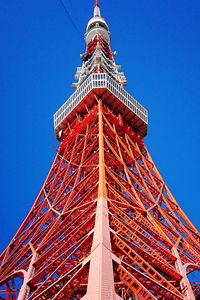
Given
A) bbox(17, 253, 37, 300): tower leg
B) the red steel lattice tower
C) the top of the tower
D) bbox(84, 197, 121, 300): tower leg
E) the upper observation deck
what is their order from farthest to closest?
the top of the tower < the upper observation deck < bbox(17, 253, 37, 300): tower leg < the red steel lattice tower < bbox(84, 197, 121, 300): tower leg

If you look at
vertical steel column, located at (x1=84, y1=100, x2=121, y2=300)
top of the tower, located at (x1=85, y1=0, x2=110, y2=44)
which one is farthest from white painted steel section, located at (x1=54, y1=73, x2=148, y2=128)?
vertical steel column, located at (x1=84, y1=100, x2=121, y2=300)

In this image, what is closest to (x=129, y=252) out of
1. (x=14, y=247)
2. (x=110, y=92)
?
(x=14, y=247)

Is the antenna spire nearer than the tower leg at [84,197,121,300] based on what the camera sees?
No

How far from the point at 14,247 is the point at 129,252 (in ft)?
20.9

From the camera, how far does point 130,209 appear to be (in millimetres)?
A: 11773

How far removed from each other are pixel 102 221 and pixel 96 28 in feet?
73.7

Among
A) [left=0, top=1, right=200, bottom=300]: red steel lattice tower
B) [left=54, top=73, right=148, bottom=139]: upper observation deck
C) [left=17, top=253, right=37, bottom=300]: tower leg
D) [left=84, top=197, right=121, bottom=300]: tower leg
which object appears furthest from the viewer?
[left=54, top=73, right=148, bottom=139]: upper observation deck

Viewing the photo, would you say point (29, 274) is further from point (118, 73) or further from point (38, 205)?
point (118, 73)

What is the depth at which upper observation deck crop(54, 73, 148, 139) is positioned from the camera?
19172mm

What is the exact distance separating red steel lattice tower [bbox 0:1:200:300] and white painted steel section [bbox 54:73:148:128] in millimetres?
60

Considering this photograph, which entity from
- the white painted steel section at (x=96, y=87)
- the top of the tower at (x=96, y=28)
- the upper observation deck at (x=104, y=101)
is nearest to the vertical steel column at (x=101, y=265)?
the upper observation deck at (x=104, y=101)

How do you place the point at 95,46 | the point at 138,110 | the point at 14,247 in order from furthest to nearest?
the point at 95,46
the point at 138,110
the point at 14,247

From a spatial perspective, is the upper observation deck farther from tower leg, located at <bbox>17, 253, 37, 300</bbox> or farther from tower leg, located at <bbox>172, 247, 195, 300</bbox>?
tower leg, located at <bbox>172, 247, 195, 300</bbox>

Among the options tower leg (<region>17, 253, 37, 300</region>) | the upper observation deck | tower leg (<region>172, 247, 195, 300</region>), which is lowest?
tower leg (<region>172, 247, 195, 300</region>)
